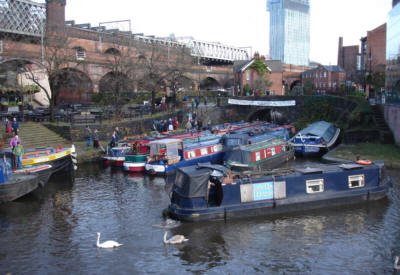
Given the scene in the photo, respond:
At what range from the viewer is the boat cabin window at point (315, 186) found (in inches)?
621

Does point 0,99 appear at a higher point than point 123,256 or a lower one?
higher

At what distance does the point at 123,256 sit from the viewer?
1181cm

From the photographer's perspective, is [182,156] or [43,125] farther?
[43,125]

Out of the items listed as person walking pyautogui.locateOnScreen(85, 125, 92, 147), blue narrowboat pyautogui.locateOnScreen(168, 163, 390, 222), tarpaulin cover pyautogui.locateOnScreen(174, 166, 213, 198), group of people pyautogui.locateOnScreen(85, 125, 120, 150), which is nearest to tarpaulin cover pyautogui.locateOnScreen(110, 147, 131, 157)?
group of people pyautogui.locateOnScreen(85, 125, 120, 150)

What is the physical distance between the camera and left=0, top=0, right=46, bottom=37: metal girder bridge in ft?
145

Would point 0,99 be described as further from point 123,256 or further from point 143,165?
point 123,256

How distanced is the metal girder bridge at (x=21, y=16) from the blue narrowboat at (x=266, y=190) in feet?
122

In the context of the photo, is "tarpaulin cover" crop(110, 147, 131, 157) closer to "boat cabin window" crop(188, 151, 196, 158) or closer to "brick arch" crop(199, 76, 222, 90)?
"boat cabin window" crop(188, 151, 196, 158)

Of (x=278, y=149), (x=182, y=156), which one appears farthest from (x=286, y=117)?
(x=182, y=156)

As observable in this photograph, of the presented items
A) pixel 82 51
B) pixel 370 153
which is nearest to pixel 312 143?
pixel 370 153

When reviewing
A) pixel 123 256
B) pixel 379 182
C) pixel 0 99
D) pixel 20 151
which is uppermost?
pixel 0 99

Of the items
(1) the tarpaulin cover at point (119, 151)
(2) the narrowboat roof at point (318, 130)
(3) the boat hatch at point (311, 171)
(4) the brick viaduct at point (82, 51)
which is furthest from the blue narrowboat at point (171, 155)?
(4) the brick viaduct at point (82, 51)

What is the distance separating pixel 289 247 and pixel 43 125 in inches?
914

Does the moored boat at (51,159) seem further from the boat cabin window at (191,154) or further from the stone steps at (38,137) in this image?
the boat cabin window at (191,154)
